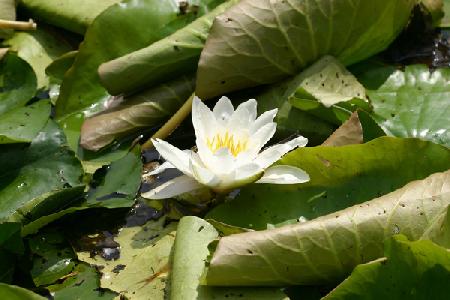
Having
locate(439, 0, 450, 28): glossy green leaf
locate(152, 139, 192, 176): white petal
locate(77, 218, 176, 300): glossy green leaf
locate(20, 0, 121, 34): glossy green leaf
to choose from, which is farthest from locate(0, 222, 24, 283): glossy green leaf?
locate(439, 0, 450, 28): glossy green leaf

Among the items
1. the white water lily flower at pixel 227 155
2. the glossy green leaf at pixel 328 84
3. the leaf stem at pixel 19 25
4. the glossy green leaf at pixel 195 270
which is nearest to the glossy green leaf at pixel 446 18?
the glossy green leaf at pixel 328 84

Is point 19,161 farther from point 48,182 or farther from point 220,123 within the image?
point 220,123

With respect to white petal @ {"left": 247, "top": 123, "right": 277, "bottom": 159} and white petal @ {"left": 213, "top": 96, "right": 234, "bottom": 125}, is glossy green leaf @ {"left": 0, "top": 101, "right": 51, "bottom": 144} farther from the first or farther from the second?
white petal @ {"left": 247, "top": 123, "right": 277, "bottom": 159}

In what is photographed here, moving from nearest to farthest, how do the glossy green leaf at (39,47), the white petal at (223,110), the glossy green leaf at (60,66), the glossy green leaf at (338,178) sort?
1. the glossy green leaf at (338,178)
2. the white petal at (223,110)
3. the glossy green leaf at (60,66)
4. the glossy green leaf at (39,47)

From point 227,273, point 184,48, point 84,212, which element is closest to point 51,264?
point 84,212

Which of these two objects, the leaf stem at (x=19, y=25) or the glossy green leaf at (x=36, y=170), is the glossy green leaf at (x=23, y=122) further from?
the leaf stem at (x=19, y=25)
